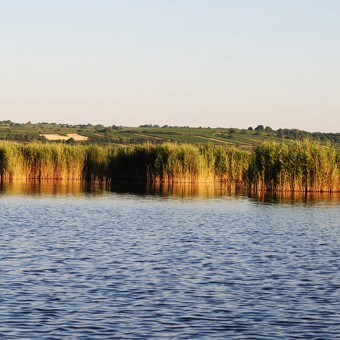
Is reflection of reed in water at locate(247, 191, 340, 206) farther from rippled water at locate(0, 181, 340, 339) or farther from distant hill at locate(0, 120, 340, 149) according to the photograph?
distant hill at locate(0, 120, 340, 149)

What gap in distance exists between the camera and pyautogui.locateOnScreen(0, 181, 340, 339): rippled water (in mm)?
13328

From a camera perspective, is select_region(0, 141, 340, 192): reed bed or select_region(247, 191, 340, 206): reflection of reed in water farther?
select_region(0, 141, 340, 192): reed bed

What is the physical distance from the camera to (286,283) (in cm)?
1727

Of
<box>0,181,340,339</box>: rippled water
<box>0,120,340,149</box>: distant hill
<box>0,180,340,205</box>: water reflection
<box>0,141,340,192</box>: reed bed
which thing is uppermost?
<box>0,120,340,149</box>: distant hill

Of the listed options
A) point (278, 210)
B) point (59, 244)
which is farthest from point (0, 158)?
point (59, 244)

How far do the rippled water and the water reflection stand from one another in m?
9.35

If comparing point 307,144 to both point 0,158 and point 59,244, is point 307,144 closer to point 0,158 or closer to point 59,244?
point 0,158

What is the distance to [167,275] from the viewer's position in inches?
709

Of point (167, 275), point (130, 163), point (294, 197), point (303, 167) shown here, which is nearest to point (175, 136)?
point (130, 163)

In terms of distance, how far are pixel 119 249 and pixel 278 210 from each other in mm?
15229

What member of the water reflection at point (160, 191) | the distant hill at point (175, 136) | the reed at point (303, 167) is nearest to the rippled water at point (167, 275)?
the water reflection at point (160, 191)

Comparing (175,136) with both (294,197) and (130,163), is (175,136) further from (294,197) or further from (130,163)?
(294,197)

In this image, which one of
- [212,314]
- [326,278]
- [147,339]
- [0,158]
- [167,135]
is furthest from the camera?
[167,135]

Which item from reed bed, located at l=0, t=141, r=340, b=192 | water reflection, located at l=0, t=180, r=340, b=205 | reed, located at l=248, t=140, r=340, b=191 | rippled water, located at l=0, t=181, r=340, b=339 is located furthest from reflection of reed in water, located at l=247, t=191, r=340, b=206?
rippled water, located at l=0, t=181, r=340, b=339
